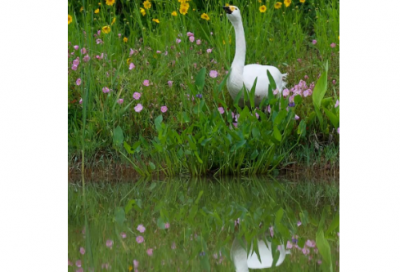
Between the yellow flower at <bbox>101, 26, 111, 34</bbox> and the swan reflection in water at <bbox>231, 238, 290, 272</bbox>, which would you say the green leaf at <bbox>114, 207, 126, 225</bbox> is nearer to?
the swan reflection in water at <bbox>231, 238, 290, 272</bbox>

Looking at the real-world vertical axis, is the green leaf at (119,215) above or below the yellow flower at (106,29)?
below

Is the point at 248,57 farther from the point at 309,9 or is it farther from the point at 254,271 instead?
the point at 254,271

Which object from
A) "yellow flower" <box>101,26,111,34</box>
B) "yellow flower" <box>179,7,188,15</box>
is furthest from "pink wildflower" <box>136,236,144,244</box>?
"yellow flower" <box>179,7,188,15</box>

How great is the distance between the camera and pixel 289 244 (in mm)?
1812

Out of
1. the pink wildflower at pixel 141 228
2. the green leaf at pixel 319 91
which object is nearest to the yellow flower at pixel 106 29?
the green leaf at pixel 319 91

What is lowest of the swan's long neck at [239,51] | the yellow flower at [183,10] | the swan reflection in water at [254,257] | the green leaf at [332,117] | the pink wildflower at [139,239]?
the green leaf at [332,117]

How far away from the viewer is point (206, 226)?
1.99 metres

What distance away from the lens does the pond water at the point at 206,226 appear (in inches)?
67.4

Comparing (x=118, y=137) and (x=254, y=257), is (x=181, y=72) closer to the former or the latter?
(x=118, y=137)

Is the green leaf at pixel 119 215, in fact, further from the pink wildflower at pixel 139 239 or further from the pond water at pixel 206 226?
the pink wildflower at pixel 139 239

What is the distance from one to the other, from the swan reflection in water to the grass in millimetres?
979

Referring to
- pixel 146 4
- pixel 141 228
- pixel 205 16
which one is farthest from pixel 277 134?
pixel 146 4

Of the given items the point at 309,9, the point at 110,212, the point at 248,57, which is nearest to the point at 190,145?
the point at 110,212
